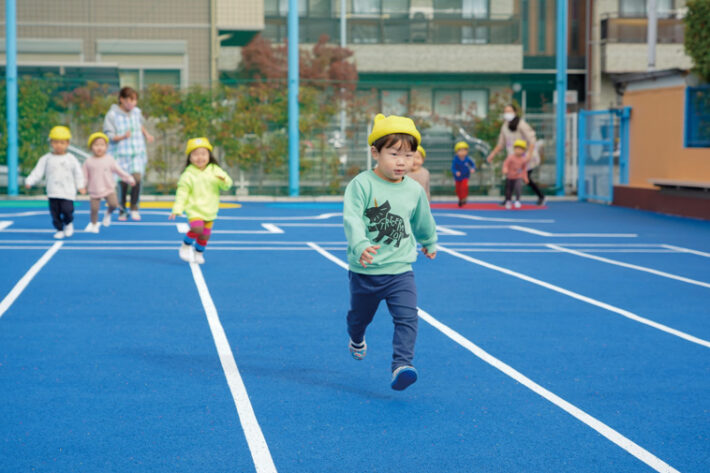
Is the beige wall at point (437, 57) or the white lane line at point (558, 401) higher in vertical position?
the beige wall at point (437, 57)

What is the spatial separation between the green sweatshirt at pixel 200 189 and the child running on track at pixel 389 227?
19.4 feet

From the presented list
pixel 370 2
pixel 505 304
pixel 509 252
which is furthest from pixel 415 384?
pixel 370 2

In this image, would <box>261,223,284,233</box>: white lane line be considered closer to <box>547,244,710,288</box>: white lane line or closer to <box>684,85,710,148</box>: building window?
<box>547,244,710,288</box>: white lane line

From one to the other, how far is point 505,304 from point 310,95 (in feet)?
51.7

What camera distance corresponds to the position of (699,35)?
18.0m

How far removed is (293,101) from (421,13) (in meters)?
22.3

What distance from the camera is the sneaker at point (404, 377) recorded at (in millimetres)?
5484

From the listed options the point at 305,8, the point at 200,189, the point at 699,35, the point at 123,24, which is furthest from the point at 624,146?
the point at 305,8

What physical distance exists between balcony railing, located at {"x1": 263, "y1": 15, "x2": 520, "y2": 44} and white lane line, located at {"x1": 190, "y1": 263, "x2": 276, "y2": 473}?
3545 centimetres

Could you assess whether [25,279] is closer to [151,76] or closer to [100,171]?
[100,171]

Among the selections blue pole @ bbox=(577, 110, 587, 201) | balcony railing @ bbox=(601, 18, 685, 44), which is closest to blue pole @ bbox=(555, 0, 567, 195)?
blue pole @ bbox=(577, 110, 587, 201)

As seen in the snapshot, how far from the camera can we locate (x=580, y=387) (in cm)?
596

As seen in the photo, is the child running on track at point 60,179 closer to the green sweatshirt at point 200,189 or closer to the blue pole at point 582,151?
the green sweatshirt at point 200,189

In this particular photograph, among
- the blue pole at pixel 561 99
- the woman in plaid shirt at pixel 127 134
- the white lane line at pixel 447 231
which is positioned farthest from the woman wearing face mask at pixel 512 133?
the woman in plaid shirt at pixel 127 134
